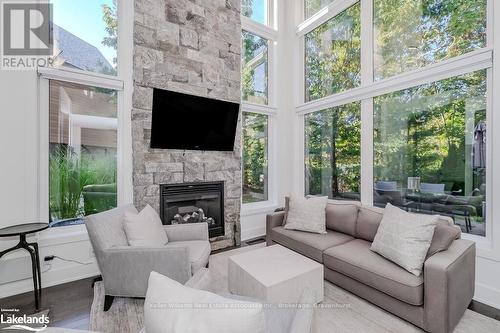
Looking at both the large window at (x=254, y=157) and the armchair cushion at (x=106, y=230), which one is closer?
the armchair cushion at (x=106, y=230)

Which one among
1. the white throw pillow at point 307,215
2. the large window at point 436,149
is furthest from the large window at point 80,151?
the large window at point 436,149

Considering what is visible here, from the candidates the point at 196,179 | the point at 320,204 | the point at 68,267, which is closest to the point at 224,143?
the point at 196,179

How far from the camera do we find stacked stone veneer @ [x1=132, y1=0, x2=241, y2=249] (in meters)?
3.13

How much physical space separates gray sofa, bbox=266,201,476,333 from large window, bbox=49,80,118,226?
2.55 meters

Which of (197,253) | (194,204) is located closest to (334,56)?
(194,204)

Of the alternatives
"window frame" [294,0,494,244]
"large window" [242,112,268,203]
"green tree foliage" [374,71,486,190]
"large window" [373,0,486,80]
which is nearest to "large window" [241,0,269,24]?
"window frame" [294,0,494,244]

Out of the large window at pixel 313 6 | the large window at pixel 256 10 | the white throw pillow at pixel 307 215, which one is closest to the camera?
the white throw pillow at pixel 307 215

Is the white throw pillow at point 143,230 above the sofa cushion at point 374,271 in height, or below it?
above

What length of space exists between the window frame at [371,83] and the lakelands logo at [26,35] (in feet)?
12.2

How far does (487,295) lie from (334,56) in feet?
11.8

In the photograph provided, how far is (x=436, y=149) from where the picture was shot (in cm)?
273

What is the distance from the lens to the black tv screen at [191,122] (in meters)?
3.21

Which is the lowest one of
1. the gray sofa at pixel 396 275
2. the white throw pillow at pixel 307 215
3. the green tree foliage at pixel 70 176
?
the gray sofa at pixel 396 275

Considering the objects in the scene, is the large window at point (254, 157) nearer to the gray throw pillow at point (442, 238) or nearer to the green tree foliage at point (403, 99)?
the green tree foliage at point (403, 99)
